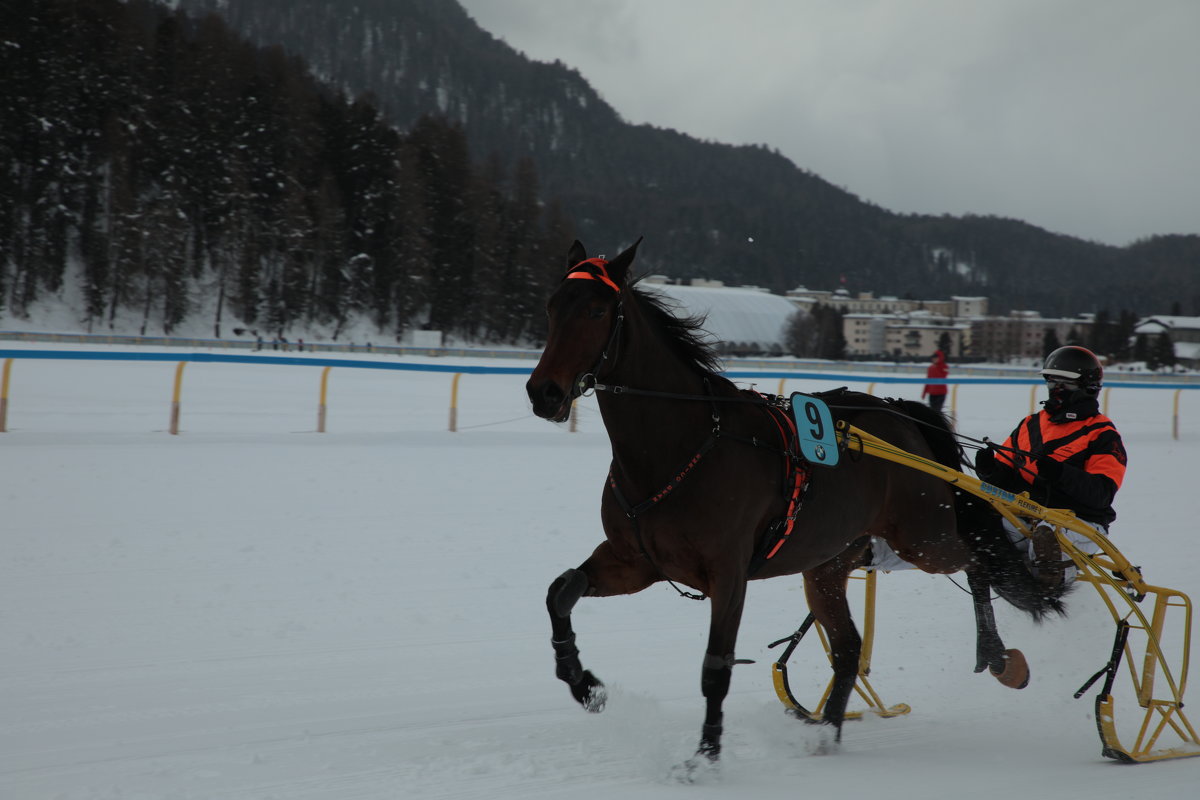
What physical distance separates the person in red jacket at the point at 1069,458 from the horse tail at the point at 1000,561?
0.07 metres

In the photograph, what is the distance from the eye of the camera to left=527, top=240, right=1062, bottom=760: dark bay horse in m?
3.58

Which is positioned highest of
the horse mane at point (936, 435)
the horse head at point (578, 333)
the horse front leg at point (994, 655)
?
the horse head at point (578, 333)

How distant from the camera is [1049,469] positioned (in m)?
4.84

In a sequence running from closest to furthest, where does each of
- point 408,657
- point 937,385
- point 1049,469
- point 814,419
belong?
point 814,419
point 1049,469
point 408,657
point 937,385

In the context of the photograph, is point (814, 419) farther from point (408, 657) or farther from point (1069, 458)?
point (408, 657)

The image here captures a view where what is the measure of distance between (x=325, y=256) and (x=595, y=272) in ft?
A: 178

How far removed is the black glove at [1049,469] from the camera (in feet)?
15.7

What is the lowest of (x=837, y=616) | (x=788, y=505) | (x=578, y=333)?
(x=837, y=616)

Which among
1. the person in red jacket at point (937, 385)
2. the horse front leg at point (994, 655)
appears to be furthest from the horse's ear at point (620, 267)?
the person in red jacket at point (937, 385)

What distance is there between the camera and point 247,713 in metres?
4.07

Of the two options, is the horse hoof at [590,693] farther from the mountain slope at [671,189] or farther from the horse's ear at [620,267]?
the mountain slope at [671,189]

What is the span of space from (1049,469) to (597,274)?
9.36 ft

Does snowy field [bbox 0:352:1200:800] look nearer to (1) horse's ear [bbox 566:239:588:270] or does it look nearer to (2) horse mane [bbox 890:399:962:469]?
(2) horse mane [bbox 890:399:962:469]

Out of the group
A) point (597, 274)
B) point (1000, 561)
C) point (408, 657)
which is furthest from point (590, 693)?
point (1000, 561)
